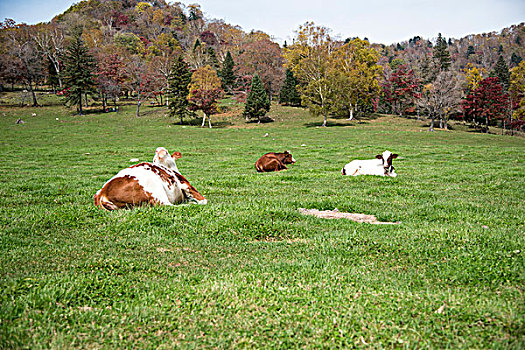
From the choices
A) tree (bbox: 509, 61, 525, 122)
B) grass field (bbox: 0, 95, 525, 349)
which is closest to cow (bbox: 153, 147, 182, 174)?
grass field (bbox: 0, 95, 525, 349)

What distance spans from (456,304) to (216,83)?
51.0 meters

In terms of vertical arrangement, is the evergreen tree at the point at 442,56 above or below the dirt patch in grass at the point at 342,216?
above

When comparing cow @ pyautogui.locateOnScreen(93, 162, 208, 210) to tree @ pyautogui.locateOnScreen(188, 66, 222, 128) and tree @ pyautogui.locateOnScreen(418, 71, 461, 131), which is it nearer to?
tree @ pyautogui.locateOnScreen(188, 66, 222, 128)

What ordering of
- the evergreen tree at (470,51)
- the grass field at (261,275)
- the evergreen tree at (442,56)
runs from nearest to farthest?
the grass field at (261,275) < the evergreen tree at (442,56) < the evergreen tree at (470,51)

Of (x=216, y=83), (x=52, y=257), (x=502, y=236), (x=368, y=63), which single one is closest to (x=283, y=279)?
(x=52, y=257)

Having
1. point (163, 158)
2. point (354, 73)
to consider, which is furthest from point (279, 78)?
point (163, 158)

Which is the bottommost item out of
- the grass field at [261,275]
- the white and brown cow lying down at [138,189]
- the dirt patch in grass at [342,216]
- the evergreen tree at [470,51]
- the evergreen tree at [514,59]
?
the dirt patch in grass at [342,216]

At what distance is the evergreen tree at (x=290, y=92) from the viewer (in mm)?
73688

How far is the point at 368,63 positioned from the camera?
63.1 m

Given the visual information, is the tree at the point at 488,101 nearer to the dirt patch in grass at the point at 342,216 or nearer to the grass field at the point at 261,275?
the grass field at the point at 261,275

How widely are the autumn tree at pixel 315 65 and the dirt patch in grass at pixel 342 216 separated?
1753 inches

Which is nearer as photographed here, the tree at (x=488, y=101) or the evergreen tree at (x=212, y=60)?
the tree at (x=488, y=101)

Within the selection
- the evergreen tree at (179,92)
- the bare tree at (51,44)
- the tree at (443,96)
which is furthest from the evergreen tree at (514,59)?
the bare tree at (51,44)

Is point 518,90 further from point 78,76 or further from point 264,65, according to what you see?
point 78,76
